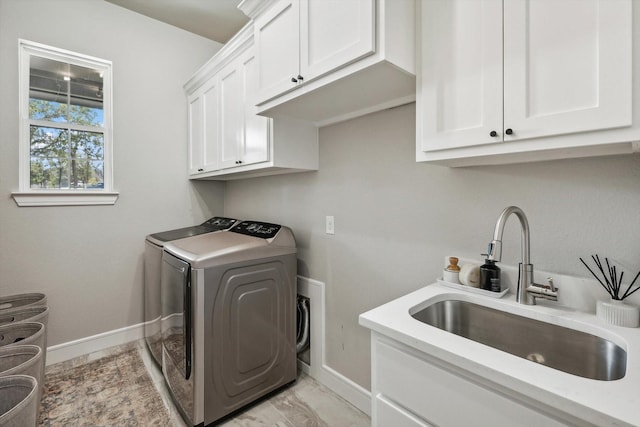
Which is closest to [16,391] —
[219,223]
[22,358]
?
[22,358]

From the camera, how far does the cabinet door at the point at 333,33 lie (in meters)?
1.12

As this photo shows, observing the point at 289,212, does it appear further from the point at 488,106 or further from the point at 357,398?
the point at 488,106

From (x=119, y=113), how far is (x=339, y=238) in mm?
2273

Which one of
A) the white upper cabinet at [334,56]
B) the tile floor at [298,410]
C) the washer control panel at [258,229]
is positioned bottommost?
the tile floor at [298,410]

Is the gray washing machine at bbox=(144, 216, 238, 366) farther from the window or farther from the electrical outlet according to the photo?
the electrical outlet

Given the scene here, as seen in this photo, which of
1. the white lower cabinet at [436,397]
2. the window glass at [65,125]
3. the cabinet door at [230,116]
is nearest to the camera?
the white lower cabinet at [436,397]

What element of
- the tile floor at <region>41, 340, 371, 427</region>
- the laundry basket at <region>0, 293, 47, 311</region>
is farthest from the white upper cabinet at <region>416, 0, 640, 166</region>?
the laundry basket at <region>0, 293, 47, 311</region>

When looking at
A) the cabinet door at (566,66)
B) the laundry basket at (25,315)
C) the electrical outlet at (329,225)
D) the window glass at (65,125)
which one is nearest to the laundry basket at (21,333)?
the laundry basket at (25,315)

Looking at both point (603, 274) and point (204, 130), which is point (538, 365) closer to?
point (603, 274)

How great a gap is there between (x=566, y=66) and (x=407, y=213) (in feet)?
2.89

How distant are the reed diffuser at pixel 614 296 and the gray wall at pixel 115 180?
306 cm

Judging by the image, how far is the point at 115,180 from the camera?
258cm

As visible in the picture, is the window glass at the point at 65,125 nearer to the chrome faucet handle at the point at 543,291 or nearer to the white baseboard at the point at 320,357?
the white baseboard at the point at 320,357

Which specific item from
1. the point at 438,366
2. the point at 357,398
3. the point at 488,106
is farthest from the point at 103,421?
the point at 488,106
